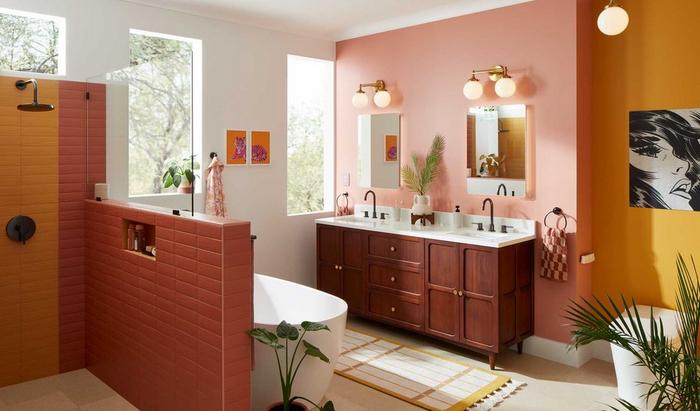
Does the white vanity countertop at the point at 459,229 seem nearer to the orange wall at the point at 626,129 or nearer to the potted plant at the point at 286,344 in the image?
the orange wall at the point at 626,129

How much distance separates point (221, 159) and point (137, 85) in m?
1.74

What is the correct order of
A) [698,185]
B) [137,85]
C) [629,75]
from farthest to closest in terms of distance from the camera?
[629,75], [698,185], [137,85]

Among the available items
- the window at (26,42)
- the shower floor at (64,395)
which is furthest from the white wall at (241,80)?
the shower floor at (64,395)

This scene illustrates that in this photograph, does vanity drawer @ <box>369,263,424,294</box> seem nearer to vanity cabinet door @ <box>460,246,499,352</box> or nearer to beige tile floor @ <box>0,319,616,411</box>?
vanity cabinet door @ <box>460,246,499,352</box>

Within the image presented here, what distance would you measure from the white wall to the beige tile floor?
191 cm

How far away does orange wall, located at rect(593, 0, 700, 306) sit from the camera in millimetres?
4004

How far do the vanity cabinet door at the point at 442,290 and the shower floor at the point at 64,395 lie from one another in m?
2.31

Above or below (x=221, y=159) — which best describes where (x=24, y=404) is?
below

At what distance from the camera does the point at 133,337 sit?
3609 millimetres

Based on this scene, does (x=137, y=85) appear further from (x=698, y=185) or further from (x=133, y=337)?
(x=698, y=185)

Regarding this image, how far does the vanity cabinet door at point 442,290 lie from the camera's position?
4465mm

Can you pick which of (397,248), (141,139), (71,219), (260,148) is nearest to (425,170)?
(397,248)

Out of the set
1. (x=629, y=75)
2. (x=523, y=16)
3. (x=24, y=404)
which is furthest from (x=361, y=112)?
(x=24, y=404)

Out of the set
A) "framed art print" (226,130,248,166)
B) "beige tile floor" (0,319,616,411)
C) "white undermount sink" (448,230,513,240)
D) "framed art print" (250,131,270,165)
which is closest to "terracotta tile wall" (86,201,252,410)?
"beige tile floor" (0,319,616,411)
